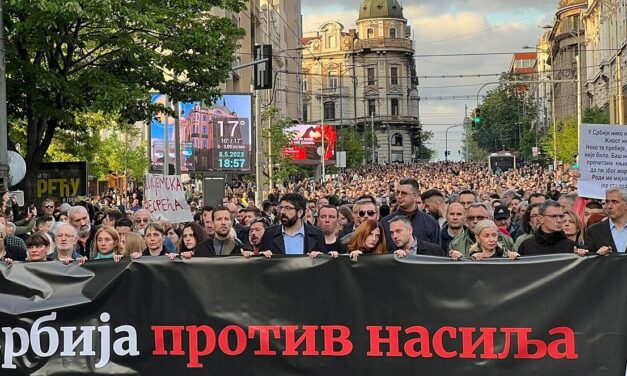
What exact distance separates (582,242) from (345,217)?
202 inches

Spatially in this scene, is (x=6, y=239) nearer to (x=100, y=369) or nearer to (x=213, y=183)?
(x=100, y=369)

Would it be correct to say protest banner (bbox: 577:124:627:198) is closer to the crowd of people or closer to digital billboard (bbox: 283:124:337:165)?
the crowd of people

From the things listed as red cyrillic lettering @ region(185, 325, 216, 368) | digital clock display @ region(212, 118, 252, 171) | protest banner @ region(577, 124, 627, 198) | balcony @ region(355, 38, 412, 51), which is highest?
balcony @ region(355, 38, 412, 51)

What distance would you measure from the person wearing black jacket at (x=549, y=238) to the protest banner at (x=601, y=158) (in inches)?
73.1

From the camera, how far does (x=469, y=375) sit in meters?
7.59

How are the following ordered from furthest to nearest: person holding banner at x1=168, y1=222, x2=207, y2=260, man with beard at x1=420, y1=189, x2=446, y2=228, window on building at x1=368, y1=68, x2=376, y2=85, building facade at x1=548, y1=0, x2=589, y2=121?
window on building at x1=368, y1=68, x2=376, y2=85 → building facade at x1=548, y1=0, x2=589, y2=121 → man with beard at x1=420, y1=189, x2=446, y2=228 → person holding banner at x1=168, y1=222, x2=207, y2=260

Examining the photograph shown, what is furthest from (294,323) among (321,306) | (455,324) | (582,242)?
(582,242)

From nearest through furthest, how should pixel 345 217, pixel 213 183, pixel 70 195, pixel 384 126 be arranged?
pixel 345 217, pixel 70 195, pixel 213 183, pixel 384 126

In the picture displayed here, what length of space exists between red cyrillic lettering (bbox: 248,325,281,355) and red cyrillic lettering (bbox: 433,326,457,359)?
1.08 m

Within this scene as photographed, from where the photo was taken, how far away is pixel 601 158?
1091cm

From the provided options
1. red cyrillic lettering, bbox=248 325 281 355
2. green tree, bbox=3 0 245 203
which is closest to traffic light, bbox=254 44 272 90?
green tree, bbox=3 0 245 203

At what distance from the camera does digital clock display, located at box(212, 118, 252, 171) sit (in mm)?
→ 32625

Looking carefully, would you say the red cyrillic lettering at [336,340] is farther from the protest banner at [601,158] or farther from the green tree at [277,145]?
the green tree at [277,145]

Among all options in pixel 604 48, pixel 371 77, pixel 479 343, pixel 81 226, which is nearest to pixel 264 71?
pixel 81 226
